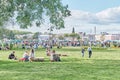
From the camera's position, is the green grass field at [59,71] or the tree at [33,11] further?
the tree at [33,11]

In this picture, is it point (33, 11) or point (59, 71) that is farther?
point (33, 11)

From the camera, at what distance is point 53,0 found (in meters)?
38.7

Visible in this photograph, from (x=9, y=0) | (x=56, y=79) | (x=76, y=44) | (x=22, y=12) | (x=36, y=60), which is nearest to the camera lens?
(x=56, y=79)

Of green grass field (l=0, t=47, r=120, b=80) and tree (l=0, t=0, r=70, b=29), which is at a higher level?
tree (l=0, t=0, r=70, b=29)

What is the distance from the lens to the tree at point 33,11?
35812 millimetres

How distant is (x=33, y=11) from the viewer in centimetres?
3775

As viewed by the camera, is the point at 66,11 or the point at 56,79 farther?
the point at 66,11

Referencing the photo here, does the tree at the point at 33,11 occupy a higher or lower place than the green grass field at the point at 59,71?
higher

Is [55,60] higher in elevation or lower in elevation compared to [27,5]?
lower

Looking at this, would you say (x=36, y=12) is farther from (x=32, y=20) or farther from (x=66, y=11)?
(x=66, y=11)

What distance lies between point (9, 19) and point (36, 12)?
2597 millimetres

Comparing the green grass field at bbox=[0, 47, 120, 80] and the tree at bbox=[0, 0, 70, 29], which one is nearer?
the green grass field at bbox=[0, 47, 120, 80]

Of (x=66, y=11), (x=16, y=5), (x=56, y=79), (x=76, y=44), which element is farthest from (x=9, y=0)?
(x=76, y=44)

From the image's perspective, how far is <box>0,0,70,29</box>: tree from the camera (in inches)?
1410
